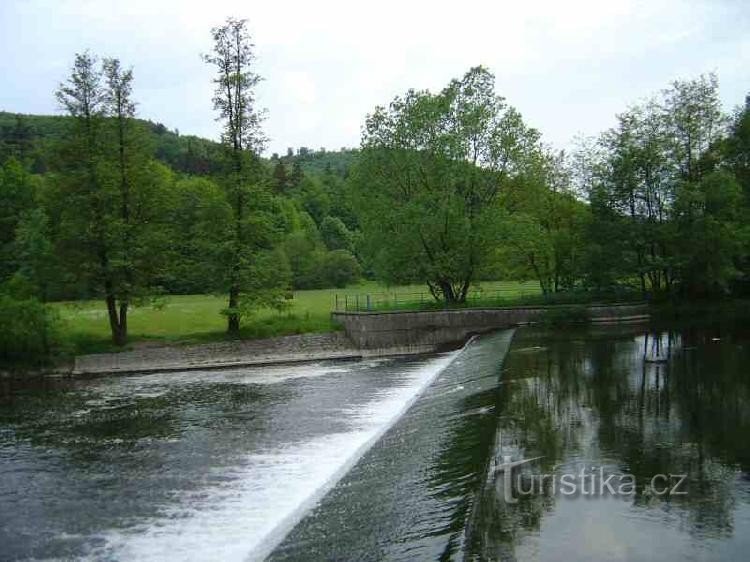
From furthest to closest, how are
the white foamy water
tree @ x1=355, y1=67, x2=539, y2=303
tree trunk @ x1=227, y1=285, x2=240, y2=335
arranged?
tree @ x1=355, y1=67, x2=539, y2=303, tree trunk @ x1=227, y1=285, x2=240, y2=335, the white foamy water

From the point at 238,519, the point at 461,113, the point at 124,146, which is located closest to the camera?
the point at 238,519

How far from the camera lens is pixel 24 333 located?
28.5m

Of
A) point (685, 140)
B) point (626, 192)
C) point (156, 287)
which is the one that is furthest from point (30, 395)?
point (685, 140)

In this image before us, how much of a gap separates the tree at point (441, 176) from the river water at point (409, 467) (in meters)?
16.2

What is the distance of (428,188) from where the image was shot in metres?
40.2

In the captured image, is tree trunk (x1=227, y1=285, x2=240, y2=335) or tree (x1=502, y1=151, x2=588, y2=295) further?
tree (x1=502, y1=151, x2=588, y2=295)

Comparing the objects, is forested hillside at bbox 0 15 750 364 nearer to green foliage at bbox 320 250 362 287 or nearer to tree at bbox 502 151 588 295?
tree at bbox 502 151 588 295

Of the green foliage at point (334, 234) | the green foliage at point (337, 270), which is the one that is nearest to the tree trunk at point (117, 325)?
the green foliage at point (337, 270)

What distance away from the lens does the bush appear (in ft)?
93.1

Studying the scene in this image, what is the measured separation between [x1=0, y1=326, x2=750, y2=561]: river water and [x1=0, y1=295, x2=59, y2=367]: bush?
21.5ft

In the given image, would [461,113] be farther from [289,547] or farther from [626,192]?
[289,547]

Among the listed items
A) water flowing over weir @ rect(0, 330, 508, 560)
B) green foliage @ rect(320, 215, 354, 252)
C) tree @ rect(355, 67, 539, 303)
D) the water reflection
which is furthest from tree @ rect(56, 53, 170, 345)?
green foliage @ rect(320, 215, 354, 252)

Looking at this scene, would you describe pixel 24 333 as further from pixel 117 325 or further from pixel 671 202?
pixel 671 202

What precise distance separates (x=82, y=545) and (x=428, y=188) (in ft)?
107
